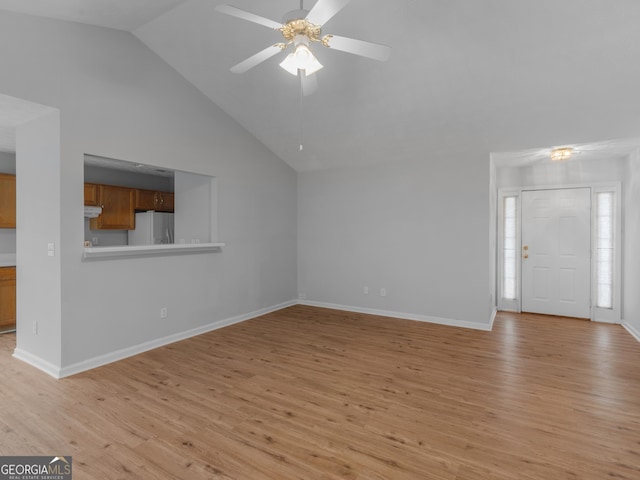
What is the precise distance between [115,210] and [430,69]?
16.7ft

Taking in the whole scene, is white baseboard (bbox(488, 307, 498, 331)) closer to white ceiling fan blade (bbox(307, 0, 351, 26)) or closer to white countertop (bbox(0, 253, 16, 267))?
white ceiling fan blade (bbox(307, 0, 351, 26))

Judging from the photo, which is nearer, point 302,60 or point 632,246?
point 302,60

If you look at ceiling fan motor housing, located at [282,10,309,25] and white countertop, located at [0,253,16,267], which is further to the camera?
white countertop, located at [0,253,16,267]

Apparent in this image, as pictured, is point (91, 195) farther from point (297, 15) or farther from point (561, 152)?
point (561, 152)

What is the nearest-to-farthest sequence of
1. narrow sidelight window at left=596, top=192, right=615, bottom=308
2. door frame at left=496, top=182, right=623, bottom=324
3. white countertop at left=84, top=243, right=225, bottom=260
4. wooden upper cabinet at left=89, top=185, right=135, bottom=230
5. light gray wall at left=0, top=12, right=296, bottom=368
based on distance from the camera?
light gray wall at left=0, top=12, right=296, bottom=368 → white countertop at left=84, top=243, right=225, bottom=260 → door frame at left=496, top=182, right=623, bottom=324 → narrow sidelight window at left=596, top=192, right=615, bottom=308 → wooden upper cabinet at left=89, top=185, right=135, bottom=230

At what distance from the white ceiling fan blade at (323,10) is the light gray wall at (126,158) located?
7.97ft

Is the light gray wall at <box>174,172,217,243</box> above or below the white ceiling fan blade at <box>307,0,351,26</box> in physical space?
below

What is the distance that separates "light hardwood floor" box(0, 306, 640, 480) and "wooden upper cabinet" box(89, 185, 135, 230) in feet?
6.55

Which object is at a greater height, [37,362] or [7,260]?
[7,260]

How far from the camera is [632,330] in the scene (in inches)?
173

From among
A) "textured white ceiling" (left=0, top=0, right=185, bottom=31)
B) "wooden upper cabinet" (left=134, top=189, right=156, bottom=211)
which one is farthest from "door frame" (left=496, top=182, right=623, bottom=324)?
"wooden upper cabinet" (left=134, top=189, right=156, bottom=211)

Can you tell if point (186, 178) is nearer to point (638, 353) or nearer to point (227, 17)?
point (227, 17)

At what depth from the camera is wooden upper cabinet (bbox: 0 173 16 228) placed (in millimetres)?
4355

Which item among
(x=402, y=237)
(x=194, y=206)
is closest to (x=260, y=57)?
(x=194, y=206)
